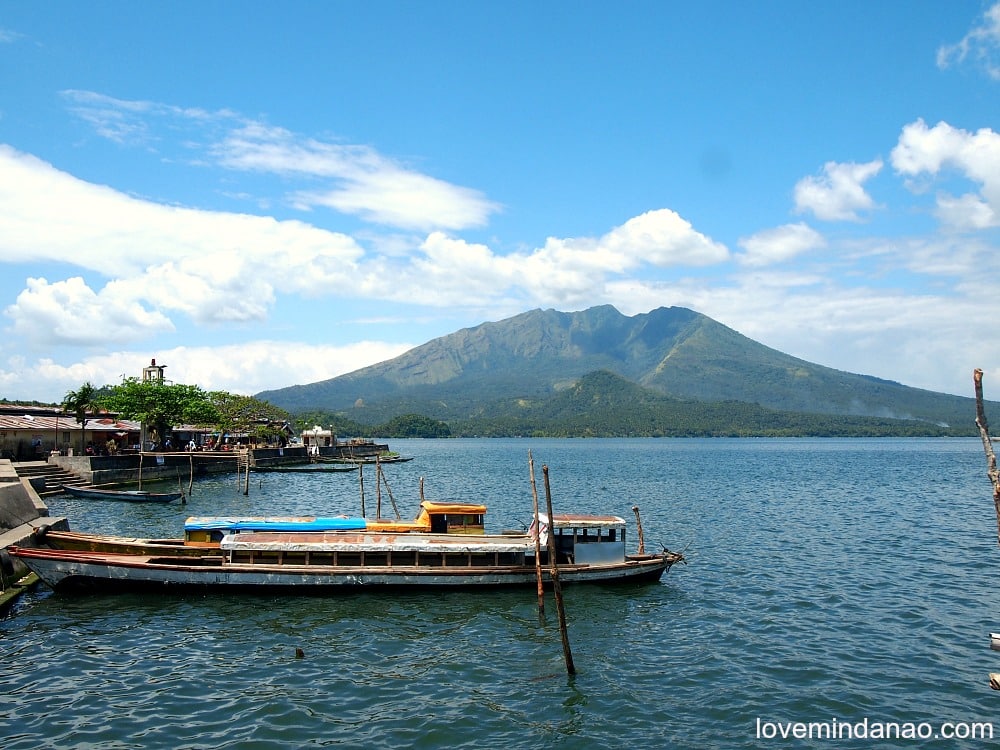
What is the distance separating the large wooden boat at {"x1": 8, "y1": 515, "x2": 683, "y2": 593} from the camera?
82.2 ft

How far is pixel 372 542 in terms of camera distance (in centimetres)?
2670

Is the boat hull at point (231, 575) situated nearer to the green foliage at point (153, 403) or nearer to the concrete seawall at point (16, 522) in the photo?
the concrete seawall at point (16, 522)

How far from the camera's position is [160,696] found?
670 inches

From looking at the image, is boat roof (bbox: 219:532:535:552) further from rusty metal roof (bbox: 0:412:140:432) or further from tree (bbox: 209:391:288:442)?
tree (bbox: 209:391:288:442)

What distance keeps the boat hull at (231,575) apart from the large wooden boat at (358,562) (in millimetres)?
35

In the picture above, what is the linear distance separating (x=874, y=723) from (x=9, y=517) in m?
32.8

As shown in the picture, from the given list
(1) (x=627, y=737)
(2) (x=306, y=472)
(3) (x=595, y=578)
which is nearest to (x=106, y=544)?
(3) (x=595, y=578)

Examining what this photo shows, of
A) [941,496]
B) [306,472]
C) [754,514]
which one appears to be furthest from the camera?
[306,472]

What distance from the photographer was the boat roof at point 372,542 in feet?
85.6

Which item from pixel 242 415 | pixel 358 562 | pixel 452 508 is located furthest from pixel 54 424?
pixel 452 508

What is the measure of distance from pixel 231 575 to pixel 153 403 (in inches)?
2027

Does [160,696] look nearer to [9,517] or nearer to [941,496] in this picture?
[9,517]

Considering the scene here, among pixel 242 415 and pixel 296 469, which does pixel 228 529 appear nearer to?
pixel 296 469

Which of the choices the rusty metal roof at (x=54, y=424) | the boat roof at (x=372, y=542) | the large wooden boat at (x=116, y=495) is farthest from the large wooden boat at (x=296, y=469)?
the boat roof at (x=372, y=542)
